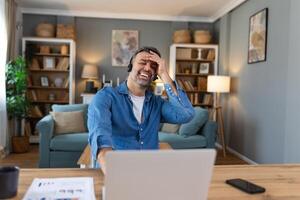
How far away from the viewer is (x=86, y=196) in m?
1.02

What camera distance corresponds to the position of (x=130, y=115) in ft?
5.13

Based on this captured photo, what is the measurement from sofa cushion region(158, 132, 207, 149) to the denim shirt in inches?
97.2

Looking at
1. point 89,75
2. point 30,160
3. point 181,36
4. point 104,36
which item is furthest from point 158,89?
point 30,160

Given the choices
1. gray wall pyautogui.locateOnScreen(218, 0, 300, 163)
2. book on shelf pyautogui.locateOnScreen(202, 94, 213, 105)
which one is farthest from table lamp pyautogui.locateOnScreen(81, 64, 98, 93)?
gray wall pyautogui.locateOnScreen(218, 0, 300, 163)

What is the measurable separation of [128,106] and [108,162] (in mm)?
781

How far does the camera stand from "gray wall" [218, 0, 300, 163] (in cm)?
348

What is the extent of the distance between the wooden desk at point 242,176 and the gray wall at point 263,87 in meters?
2.10

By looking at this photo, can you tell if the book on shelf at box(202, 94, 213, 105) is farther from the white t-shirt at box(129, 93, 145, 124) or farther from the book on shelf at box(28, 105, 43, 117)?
the white t-shirt at box(129, 93, 145, 124)

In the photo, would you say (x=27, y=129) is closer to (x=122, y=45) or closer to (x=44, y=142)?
(x=44, y=142)

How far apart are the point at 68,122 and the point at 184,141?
1567 millimetres

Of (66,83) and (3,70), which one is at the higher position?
(3,70)

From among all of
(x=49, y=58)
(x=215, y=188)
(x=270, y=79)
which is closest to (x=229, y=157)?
(x=270, y=79)

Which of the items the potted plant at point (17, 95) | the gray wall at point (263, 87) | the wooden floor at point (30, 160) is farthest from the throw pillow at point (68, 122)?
the gray wall at point (263, 87)

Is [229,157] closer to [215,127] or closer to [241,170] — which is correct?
[215,127]
